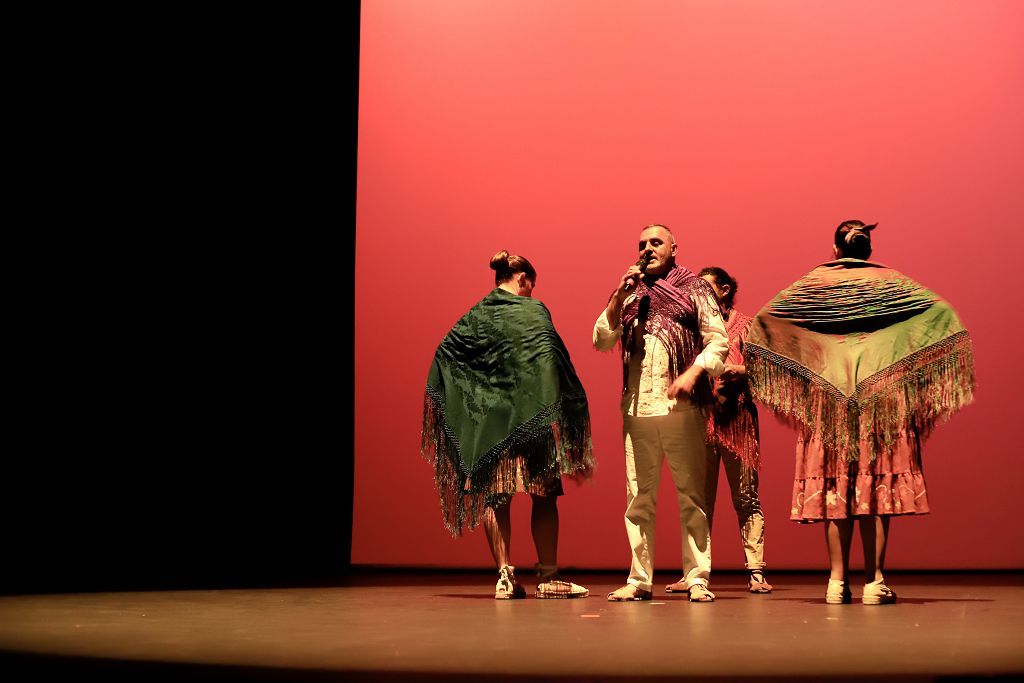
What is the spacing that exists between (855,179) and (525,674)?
13.1 ft

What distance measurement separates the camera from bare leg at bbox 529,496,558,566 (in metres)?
4.63

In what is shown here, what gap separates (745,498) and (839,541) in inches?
36.4

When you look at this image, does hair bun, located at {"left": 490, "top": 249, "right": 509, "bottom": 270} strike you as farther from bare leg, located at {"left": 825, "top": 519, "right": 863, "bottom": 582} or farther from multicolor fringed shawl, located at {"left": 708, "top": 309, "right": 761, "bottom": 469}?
bare leg, located at {"left": 825, "top": 519, "right": 863, "bottom": 582}

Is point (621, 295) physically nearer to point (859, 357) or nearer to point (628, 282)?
point (628, 282)

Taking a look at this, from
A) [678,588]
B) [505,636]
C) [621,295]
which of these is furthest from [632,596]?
[505,636]

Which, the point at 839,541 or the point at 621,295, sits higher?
the point at 621,295

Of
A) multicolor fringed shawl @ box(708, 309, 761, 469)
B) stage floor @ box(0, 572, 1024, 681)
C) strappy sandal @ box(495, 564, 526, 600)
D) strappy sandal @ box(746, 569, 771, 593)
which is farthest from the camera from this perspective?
multicolor fringed shawl @ box(708, 309, 761, 469)

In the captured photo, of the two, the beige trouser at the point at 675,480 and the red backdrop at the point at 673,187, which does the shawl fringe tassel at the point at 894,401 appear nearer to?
the beige trouser at the point at 675,480

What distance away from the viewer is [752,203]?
19.7 feet

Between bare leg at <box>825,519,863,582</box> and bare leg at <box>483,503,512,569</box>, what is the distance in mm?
1168

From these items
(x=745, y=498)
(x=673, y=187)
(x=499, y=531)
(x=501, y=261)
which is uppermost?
(x=673, y=187)

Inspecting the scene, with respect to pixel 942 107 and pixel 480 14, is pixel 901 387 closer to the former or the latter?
pixel 942 107

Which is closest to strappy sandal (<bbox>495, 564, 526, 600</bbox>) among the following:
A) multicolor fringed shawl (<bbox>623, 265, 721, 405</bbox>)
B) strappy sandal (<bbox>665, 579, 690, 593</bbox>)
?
strappy sandal (<bbox>665, 579, 690, 593</bbox>)

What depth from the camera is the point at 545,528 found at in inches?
182
